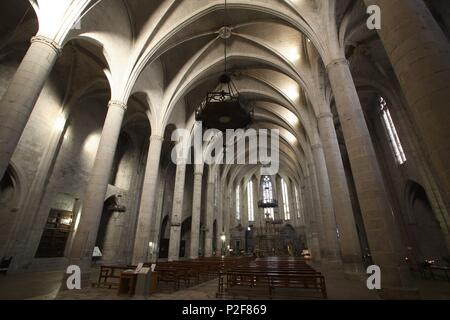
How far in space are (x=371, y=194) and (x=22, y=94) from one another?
886 cm

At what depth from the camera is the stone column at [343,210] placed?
7399 millimetres

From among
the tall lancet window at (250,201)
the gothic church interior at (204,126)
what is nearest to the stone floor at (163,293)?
the gothic church interior at (204,126)

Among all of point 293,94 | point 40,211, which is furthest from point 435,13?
point 40,211

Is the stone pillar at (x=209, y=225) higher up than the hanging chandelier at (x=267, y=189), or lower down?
lower down

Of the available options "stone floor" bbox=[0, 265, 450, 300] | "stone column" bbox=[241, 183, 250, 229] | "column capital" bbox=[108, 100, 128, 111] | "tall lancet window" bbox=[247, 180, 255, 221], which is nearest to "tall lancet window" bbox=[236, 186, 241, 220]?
"stone column" bbox=[241, 183, 250, 229]

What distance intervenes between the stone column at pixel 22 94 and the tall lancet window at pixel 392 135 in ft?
55.7

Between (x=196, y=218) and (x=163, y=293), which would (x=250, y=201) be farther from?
(x=163, y=293)

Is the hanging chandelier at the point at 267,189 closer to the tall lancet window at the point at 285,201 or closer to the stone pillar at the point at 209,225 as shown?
the tall lancet window at the point at 285,201

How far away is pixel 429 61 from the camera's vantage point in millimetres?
2852

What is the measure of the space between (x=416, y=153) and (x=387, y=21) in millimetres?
11320

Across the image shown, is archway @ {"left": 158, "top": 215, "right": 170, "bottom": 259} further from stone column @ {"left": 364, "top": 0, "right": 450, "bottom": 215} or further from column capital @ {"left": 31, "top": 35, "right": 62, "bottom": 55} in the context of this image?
stone column @ {"left": 364, "top": 0, "right": 450, "bottom": 215}

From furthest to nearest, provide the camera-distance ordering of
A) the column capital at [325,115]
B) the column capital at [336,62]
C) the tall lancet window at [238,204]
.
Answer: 1. the tall lancet window at [238,204]
2. the column capital at [325,115]
3. the column capital at [336,62]

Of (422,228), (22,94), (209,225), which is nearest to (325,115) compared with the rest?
(422,228)

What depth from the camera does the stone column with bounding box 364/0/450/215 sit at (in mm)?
2600
